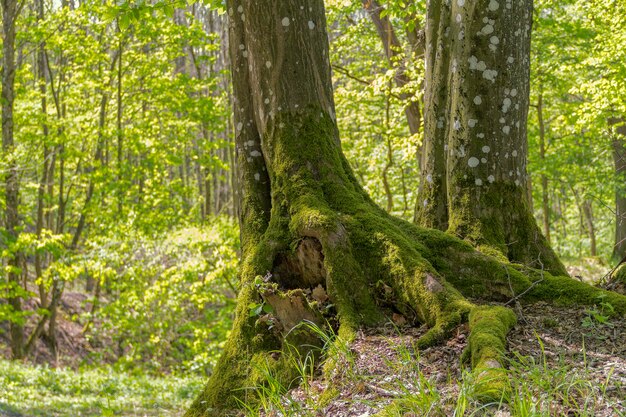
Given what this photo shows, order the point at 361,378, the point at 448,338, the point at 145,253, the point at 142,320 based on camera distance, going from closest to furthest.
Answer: the point at 361,378 → the point at 448,338 → the point at 145,253 → the point at 142,320

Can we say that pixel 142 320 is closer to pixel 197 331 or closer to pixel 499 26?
pixel 197 331

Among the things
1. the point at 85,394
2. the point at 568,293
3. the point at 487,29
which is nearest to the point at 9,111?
the point at 85,394

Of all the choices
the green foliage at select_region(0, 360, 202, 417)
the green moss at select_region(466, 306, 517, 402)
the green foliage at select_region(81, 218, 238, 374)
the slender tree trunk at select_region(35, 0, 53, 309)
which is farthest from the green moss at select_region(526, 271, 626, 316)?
the slender tree trunk at select_region(35, 0, 53, 309)

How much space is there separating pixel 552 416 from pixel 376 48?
1470cm

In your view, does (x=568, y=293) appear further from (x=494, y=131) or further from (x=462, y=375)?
(x=462, y=375)

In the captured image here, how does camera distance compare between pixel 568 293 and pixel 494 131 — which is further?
pixel 494 131

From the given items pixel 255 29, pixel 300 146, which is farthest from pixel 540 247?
pixel 255 29

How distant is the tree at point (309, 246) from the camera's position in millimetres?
4516

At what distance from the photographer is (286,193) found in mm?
5121

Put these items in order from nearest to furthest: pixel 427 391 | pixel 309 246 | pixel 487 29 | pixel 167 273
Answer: pixel 427 391
pixel 309 246
pixel 487 29
pixel 167 273

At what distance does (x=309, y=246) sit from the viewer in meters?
4.82

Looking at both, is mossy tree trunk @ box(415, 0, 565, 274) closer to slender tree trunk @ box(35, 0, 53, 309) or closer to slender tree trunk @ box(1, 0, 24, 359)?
slender tree trunk @ box(1, 0, 24, 359)

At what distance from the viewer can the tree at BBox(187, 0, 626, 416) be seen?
452cm

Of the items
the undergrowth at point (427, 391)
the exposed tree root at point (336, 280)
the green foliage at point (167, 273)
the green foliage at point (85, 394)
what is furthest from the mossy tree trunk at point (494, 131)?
the green foliage at point (167, 273)
